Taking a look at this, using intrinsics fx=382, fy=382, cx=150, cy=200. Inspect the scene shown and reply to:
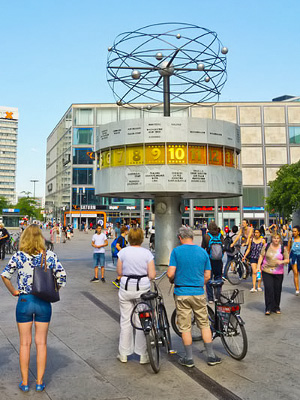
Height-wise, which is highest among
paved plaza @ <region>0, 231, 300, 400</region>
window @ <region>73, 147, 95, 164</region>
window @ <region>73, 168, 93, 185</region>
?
window @ <region>73, 147, 95, 164</region>

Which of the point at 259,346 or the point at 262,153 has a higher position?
the point at 262,153

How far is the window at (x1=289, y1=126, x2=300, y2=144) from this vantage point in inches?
2906

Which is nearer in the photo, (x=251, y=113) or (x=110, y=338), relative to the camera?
(x=110, y=338)

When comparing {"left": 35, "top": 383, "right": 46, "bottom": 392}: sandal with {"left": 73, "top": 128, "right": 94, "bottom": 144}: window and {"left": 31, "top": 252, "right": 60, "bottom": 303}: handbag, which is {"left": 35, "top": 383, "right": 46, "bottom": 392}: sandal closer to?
{"left": 31, "top": 252, "right": 60, "bottom": 303}: handbag

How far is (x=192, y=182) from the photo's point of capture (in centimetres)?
1454

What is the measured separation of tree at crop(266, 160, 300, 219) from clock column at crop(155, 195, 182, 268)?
118ft

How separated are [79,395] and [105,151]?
1257 centimetres

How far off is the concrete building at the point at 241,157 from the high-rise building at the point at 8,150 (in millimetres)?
111484

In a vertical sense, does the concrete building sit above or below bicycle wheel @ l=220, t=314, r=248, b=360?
above

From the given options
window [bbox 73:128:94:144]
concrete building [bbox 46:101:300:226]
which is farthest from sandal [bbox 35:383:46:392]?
window [bbox 73:128:94:144]

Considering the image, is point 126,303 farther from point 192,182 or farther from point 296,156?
point 296,156

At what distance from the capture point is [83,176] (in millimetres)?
76188

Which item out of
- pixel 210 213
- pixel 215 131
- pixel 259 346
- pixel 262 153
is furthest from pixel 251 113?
pixel 259 346

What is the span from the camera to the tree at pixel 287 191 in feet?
159
